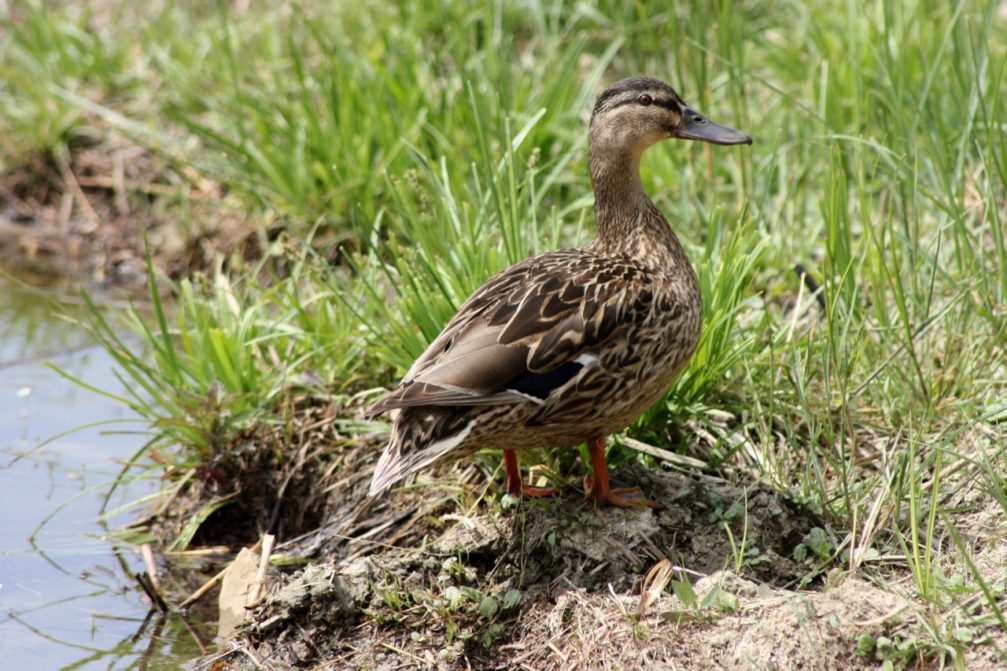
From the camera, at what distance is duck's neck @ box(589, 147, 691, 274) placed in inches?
165

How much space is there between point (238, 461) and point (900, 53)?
2.88m

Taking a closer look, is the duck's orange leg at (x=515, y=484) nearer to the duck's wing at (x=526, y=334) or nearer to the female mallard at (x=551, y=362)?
the female mallard at (x=551, y=362)

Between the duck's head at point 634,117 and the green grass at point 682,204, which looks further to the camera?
the duck's head at point 634,117

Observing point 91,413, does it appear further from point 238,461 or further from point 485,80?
point 485,80

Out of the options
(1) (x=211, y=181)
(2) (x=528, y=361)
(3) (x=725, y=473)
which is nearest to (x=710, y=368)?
(3) (x=725, y=473)

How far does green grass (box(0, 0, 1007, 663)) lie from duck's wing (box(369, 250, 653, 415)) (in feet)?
1.40

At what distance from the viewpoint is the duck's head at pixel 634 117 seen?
4309 millimetres

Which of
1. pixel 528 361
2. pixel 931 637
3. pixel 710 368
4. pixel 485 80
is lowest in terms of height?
pixel 931 637

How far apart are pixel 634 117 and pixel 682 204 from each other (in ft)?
3.41

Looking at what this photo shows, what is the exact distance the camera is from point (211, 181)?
6520mm

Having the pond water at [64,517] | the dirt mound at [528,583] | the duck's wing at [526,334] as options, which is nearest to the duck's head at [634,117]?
the duck's wing at [526,334]

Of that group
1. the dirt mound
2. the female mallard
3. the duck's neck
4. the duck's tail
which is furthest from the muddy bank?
the duck's neck

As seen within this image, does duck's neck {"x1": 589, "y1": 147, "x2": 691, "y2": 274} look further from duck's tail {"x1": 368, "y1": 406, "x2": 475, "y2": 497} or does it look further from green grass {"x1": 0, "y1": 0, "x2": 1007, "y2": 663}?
duck's tail {"x1": 368, "y1": 406, "x2": 475, "y2": 497}

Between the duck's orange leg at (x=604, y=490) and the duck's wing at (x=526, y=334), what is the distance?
33 centimetres
